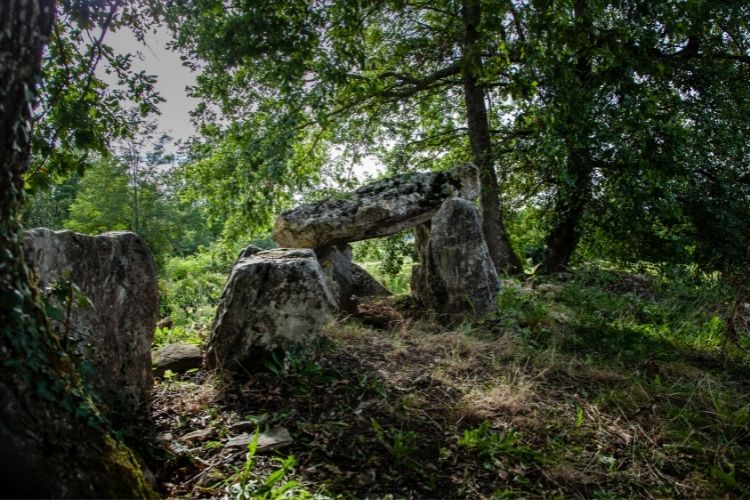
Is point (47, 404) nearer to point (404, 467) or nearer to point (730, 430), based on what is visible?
point (404, 467)

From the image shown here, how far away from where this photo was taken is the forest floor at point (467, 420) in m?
3.03

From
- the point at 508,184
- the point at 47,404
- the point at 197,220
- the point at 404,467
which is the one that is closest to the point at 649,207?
the point at 508,184

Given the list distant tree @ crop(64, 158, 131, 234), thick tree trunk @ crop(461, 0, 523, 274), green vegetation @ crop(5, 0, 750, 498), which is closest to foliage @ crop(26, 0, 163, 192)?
green vegetation @ crop(5, 0, 750, 498)

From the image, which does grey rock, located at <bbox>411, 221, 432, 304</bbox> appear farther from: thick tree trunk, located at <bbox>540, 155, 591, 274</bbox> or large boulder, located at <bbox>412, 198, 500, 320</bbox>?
thick tree trunk, located at <bbox>540, 155, 591, 274</bbox>

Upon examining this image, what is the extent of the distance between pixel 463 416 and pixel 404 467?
811 mm

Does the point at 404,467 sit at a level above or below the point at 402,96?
below

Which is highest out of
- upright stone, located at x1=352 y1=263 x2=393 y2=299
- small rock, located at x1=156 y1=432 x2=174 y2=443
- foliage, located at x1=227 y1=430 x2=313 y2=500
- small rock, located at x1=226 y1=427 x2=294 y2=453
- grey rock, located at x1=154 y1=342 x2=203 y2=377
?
upright stone, located at x1=352 y1=263 x2=393 y2=299

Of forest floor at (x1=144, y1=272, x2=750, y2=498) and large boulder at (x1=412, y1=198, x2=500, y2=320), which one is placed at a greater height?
large boulder at (x1=412, y1=198, x2=500, y2=320)

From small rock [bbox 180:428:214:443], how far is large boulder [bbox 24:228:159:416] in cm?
42

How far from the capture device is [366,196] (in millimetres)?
7949

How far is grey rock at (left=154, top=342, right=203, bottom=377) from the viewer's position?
14.9 feet

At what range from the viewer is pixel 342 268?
8.30 meters

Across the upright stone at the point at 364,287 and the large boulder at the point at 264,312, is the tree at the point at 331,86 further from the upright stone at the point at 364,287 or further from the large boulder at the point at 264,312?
the large boulder at the point at 264,312

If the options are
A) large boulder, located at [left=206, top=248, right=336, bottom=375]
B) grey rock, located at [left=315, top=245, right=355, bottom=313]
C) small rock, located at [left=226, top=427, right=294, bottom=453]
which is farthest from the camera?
grey rock, located at [left=315, top=245, right=355, bottom=313]
